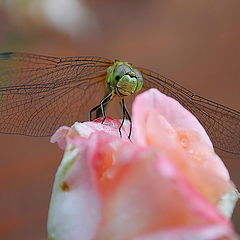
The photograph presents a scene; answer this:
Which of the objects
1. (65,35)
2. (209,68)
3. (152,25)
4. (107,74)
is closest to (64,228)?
(107,74)

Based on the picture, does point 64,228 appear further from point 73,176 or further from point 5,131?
point 5,131

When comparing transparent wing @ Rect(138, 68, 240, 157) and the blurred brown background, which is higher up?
the blurred brown background

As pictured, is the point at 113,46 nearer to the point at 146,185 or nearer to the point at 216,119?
the point at 216,119

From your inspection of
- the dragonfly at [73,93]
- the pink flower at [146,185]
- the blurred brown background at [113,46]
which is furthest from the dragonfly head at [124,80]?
the blurred brown background at [113,46]

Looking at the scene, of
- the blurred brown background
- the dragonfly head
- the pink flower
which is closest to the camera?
the pink flower

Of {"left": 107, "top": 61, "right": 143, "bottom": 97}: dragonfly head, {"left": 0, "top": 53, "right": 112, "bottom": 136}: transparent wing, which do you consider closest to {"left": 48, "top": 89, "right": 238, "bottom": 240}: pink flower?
{"left": 107, "top": 61, "right": 143, "bottom": 97}: dragonfly head

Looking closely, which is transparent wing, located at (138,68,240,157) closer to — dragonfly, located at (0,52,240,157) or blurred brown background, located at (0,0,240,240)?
dragonfly, located at (0,52,240,157)

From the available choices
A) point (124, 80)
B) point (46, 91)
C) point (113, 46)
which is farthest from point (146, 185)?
point (113, 46)
